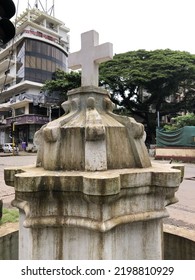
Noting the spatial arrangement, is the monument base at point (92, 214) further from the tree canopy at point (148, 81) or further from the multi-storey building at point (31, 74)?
the multi-storey building at point (31, 74)

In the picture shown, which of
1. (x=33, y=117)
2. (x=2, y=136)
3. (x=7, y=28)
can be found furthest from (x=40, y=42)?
(x=7, y=28)

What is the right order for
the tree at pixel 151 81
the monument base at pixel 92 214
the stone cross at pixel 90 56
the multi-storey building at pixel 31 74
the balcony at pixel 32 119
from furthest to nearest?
the multi-storey building at pixel 31 74, the balcony at pixel 32 119, the tree at pixel 151 81, the stone cross at pixel 90 56, the monument base at pixel 92 214

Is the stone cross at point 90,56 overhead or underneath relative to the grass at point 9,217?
overhead

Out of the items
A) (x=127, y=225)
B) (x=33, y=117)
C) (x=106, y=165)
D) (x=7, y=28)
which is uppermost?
(x=33, y=117)

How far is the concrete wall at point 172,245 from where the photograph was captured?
2.92 meters

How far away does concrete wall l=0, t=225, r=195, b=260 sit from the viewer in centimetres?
292

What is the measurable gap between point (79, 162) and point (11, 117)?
36336 mm

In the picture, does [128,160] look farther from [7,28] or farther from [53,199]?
[7,28]

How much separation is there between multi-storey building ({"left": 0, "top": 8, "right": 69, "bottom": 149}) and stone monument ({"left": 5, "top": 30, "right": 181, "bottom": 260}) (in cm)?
2965

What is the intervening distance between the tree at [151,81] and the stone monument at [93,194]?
944 inches

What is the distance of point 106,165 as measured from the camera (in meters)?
2.22

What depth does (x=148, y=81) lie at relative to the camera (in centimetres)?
2564

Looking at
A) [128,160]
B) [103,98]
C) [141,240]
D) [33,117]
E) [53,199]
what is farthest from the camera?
[33,117]

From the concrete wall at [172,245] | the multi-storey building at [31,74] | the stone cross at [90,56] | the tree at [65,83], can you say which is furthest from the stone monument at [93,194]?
the multi-storey building at [31,74]
